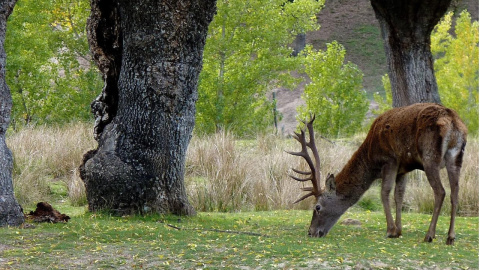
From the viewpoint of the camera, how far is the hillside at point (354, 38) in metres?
38.4

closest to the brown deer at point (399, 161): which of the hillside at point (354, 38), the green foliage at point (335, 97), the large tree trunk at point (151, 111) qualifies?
the large tree trunk at point (151, 111)

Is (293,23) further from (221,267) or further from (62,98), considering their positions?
(221,267)

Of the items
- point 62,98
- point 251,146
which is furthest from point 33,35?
point 251,146

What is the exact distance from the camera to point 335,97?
23.3m

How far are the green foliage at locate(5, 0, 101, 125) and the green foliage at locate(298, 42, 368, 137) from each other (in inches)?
284

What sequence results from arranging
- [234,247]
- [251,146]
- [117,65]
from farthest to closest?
[251,146] < [117,65] < [234,247]

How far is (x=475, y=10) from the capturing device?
159 feet

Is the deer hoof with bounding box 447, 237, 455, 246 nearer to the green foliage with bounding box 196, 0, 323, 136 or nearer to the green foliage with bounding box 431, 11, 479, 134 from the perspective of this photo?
the green foliage with bounding box 196, 0, 323, 136

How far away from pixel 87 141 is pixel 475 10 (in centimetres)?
3987

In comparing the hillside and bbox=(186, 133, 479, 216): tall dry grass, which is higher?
the hillside

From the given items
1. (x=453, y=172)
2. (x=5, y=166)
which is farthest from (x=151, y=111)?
(x=453, y=172)

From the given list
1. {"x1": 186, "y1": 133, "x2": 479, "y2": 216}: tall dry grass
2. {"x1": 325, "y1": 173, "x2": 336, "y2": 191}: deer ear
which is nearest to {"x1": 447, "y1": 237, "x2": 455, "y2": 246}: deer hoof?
{"x1": 325, "y1": 173, "x2": 336, "y2": 191}: deer ear

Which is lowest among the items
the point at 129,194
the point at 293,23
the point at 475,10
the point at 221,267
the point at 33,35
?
the point at 221,267

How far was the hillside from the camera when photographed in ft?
126
